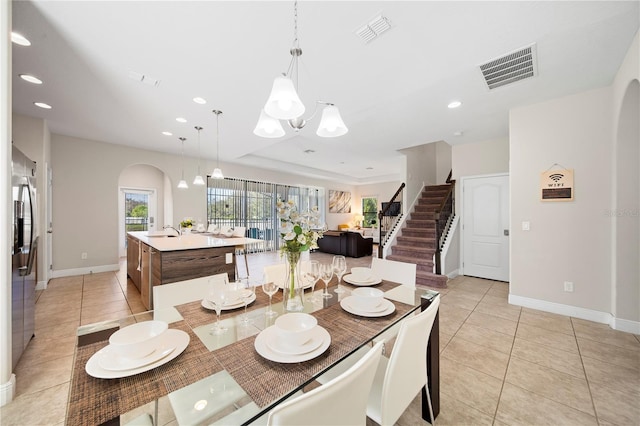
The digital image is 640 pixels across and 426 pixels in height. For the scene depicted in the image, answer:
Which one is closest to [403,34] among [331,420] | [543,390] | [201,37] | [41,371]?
[201,37]

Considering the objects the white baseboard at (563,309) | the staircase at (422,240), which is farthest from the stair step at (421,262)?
the white baseboard at (563,309)

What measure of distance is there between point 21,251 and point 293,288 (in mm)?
2535

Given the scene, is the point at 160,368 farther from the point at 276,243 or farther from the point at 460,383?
the point at 276,243

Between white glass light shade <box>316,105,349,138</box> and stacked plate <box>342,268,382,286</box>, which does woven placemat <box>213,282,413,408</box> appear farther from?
white glass light shade <box>316,105,349,138</box>

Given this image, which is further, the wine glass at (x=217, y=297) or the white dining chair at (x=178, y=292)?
the white dining chair at (x=178, y=292)

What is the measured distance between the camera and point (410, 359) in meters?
1.17

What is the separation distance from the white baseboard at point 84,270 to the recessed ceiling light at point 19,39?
451cm

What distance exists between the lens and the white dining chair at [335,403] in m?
0.60

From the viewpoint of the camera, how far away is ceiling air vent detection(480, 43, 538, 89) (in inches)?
90.7

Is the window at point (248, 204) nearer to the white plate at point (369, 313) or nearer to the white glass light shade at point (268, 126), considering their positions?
the white glass light shade at point (268, 126)

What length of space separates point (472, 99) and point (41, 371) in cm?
543

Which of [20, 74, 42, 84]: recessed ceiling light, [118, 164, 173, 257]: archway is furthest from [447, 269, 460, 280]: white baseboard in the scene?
[118, 164, 173, 257]: archway

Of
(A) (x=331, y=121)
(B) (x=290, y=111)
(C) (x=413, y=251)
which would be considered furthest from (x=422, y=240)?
(B) (x=290, y=111)

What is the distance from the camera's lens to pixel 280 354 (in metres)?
0.98
